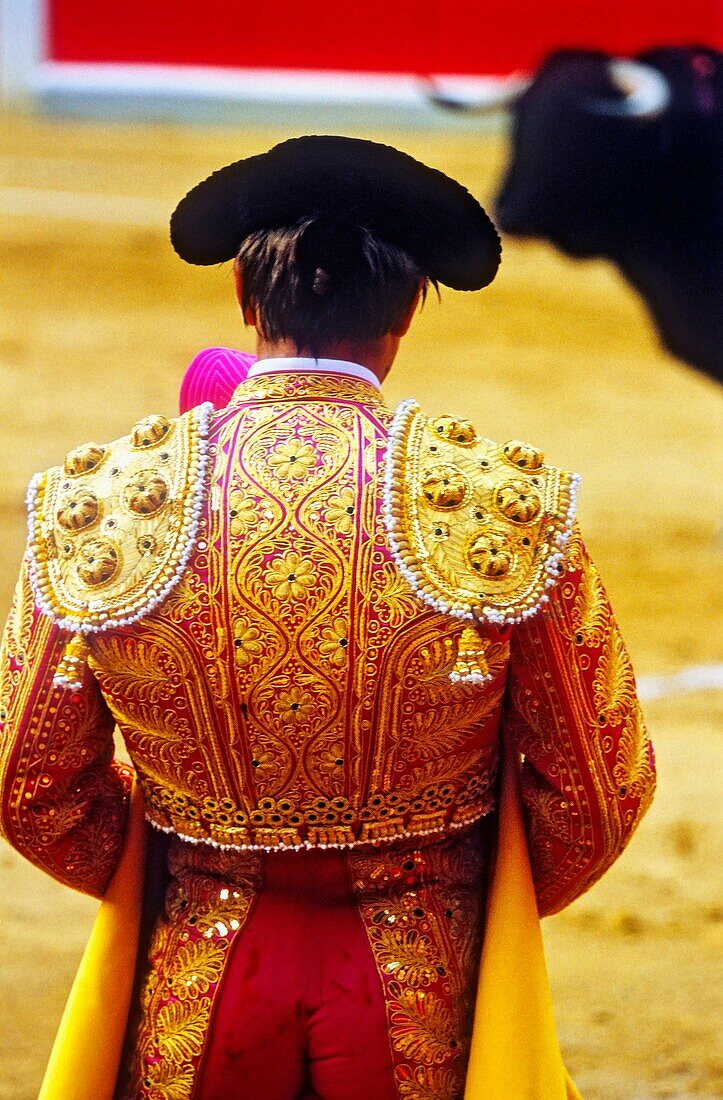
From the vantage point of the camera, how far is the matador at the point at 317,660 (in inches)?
56.2

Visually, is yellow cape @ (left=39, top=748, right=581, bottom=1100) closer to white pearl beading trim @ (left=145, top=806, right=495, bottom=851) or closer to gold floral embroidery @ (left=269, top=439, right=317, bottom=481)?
white pearl beading trim @ (left=145, top=806, right=495, bottom=851)

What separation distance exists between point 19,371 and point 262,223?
6634mm

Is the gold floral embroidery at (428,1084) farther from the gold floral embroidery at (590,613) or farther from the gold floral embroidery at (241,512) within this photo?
the gold floral embroidery at (241,512)

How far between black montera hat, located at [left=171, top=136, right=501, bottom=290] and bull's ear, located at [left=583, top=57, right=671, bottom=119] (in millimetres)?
5369

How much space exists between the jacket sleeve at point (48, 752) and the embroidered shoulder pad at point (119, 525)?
0.14 ft

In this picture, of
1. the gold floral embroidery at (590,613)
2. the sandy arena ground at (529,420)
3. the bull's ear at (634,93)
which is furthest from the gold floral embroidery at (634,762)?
the bull's ear at (634,93)

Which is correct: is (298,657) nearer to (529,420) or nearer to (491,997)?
(491,997)

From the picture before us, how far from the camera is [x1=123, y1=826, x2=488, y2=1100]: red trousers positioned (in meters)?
1.47

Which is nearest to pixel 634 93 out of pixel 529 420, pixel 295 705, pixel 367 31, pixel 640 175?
pixel 640 175

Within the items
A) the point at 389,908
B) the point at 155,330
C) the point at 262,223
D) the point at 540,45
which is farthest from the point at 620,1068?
the point at 540,45

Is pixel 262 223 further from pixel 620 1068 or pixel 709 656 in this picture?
pixel 709 656

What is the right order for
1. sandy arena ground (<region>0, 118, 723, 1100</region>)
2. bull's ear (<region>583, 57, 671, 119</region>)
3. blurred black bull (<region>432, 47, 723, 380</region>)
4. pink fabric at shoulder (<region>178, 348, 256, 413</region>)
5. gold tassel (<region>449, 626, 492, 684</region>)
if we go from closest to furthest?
gold tassel (<region>449, 626, 492, 684</region>)
pink fabric at shoulder (<region>178, 348, 256, 413</region>)
sandy arena ground (<region>0, 118, 723, 1100</region>)
blurred black bull (<region>432, 47, 723, 380</region>)
bull's ear (<region>583, 57, 671, 119</region>)

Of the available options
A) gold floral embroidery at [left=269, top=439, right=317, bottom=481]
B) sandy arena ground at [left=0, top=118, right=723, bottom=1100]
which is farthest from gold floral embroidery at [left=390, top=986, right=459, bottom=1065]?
sandy arena ground at [left=0, top=118, right=723, bottom=1100]

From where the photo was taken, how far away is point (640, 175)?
6.60 meters
